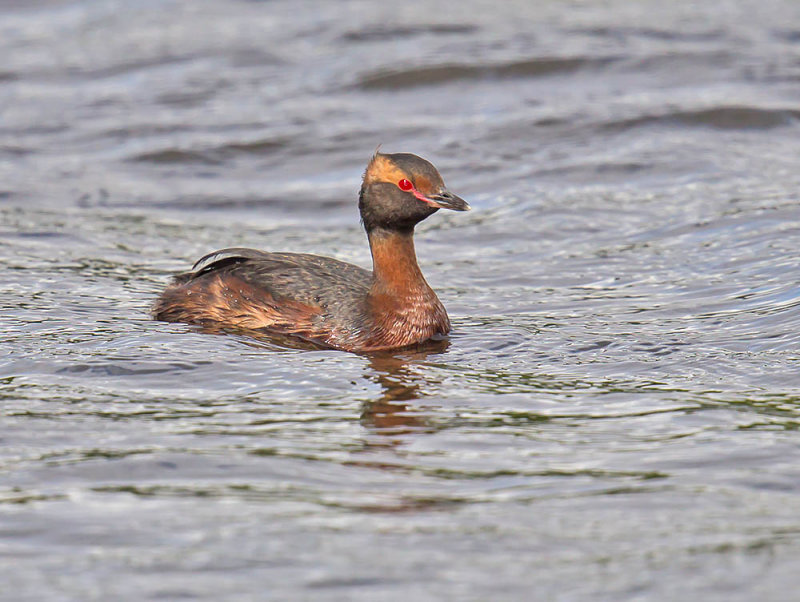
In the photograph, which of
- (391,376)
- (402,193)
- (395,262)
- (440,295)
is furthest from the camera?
(440,295)

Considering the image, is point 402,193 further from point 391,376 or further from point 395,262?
point 391,376

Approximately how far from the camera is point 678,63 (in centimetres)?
1662

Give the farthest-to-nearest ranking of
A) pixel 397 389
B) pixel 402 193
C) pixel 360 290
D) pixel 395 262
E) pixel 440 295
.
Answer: pixel 440 295 < pixel 360 290 < pixel 395 262 < pixel 402 193 < pixel 397 389

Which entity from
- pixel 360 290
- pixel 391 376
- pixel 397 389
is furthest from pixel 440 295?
pixel 397 389

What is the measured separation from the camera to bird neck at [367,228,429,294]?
30.7 ft

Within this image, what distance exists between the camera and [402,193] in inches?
357

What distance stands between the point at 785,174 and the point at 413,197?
223 inches

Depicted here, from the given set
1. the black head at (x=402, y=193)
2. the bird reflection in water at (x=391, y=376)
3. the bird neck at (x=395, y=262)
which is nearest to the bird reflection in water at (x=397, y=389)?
the bird reflection in water at (x=391, y=376)

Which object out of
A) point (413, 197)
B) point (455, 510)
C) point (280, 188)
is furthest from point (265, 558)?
point (280, 188)

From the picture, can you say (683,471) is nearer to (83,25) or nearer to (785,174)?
(785,174)

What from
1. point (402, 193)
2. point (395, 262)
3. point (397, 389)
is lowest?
point (397, 389)

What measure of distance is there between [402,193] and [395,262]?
54 centimetres

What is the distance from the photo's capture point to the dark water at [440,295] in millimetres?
5738

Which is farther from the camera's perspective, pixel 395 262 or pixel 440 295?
pixel 440 295
